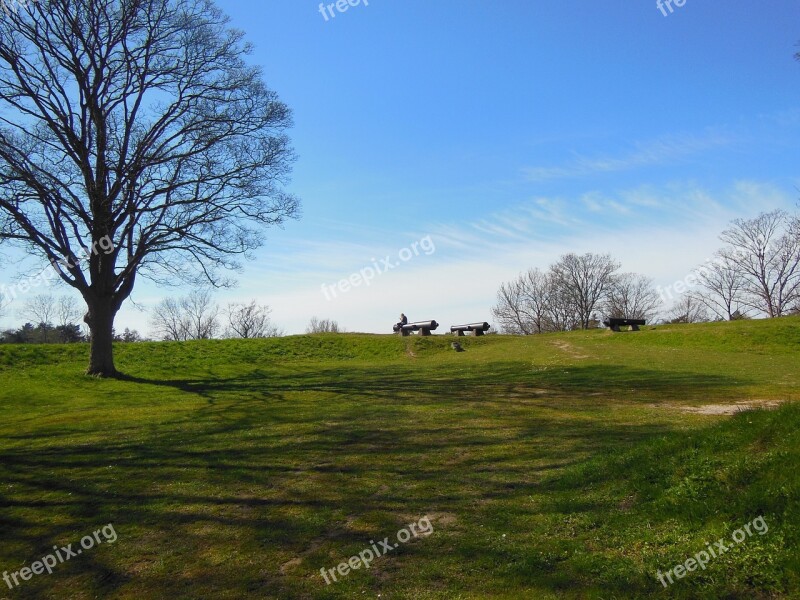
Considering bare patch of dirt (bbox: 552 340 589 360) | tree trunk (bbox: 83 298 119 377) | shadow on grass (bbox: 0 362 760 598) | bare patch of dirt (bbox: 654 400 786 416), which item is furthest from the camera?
bare patch of dirt (bbox: 552 340 589 360)

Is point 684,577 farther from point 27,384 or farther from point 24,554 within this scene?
point 27,384

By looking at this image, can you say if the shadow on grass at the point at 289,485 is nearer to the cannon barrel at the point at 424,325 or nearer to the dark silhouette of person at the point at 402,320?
the cannon barrel at the point at 424,325

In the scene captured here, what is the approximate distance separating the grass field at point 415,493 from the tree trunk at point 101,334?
5.01 m

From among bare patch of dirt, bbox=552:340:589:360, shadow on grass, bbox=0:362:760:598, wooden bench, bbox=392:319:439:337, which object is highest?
wooden bench, bbox=392:319:439:337

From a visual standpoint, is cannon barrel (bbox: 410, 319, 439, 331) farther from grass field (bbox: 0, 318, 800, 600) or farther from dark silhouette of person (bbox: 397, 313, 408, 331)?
grass field (bbox: 0, 318, 800, 600)

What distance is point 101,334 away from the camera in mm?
20422

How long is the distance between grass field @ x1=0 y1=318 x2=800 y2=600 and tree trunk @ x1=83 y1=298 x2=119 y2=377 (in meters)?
5.01

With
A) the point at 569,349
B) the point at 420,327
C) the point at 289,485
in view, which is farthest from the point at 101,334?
the point at 569,349

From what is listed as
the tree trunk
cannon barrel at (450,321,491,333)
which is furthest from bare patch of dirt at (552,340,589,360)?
the tree trunk

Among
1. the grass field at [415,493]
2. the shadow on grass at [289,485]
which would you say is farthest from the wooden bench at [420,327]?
the shadow on grass at [289,485]

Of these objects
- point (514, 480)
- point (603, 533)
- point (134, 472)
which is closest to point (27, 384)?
point (134, 472)

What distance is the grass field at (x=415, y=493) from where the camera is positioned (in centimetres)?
437

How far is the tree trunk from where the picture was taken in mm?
→ 20219

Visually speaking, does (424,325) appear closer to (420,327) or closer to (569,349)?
(420,327)
